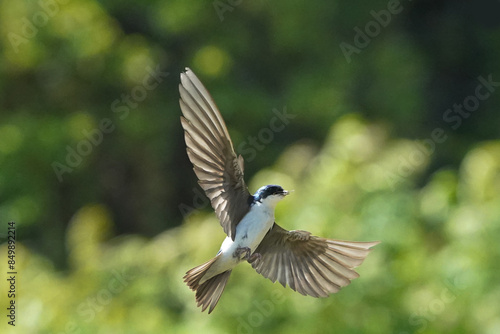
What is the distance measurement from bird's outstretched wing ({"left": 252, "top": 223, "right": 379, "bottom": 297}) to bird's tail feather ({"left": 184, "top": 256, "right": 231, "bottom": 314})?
0.20ft

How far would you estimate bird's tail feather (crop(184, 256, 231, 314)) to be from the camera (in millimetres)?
1161

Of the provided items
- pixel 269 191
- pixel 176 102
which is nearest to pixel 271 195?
pixel 269 191

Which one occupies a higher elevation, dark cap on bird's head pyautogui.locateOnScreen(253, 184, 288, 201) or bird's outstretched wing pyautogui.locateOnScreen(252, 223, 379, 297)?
dark cap on bird's head pyautogui.locateOnScreen(253, 184, 288, 201)

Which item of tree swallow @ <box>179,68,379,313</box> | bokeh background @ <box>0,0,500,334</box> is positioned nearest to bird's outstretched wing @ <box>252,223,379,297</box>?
tree swallow @ <box>179,68,379,313</box>

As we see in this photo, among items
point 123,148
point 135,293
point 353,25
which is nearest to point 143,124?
point 123,148

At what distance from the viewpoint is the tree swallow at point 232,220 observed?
3.57ft

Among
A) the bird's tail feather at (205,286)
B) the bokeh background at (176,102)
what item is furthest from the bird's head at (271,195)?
the bokeh background at (176,102)

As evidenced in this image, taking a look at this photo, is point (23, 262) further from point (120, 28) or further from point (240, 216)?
point (240, 216)

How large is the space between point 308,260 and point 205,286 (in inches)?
7.5

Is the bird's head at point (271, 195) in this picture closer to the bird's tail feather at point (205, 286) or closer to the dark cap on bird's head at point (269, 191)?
the dark cap on bird's head at point (269, 191)

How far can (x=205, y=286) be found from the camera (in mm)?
1222

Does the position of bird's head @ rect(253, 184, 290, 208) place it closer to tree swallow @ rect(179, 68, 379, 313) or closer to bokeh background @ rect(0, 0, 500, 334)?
tree swallow @ rect(179, 68, 379, 313)

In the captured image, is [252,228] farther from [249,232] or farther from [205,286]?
[205,286]

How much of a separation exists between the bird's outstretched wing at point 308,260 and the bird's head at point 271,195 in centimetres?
9
